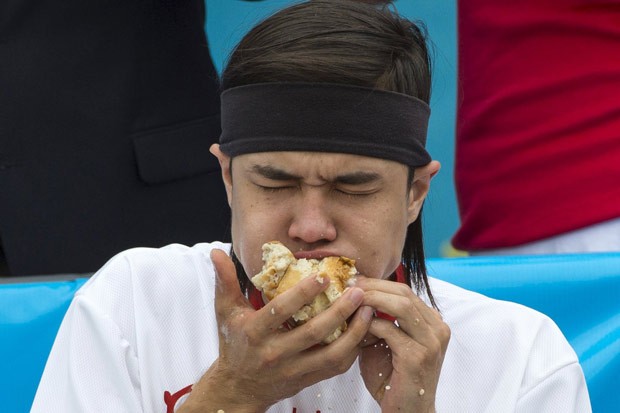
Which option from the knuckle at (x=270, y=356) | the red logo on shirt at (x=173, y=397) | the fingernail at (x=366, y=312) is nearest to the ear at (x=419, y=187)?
the fingernail at (x=366, y=312)

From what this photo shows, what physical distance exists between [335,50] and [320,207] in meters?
0.36

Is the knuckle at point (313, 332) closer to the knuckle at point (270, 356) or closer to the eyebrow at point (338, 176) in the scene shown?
the knuckle at point (270, 356)

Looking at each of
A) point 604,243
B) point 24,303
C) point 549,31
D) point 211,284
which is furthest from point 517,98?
point 24,303

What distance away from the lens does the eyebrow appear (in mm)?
2537

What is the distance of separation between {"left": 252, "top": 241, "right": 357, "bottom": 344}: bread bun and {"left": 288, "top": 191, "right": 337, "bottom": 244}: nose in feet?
0.14

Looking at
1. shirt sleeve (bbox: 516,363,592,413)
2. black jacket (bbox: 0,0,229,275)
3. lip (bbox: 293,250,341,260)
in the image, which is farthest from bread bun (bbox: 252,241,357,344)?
black jacket (bbox: 0,0,229,275)

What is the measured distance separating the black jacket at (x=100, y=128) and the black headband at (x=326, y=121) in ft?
3.25

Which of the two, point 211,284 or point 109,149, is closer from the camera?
point 211,284

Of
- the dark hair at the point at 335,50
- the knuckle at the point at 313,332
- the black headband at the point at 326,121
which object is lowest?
the knuckle at the point at 313,332

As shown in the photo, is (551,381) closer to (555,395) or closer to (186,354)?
(555,395)

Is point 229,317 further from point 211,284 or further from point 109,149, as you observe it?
point 109,149

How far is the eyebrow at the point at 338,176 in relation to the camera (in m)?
2.54

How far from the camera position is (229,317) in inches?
96.6

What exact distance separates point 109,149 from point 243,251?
3.73 ft
